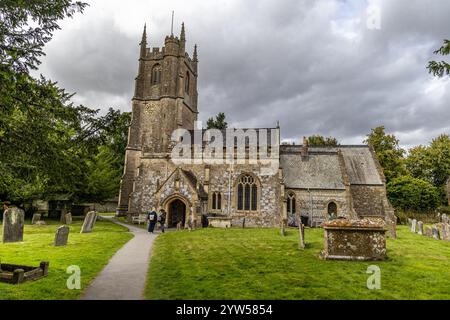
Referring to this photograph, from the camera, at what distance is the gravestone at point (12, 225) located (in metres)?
13.8

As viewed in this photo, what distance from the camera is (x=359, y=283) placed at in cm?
788

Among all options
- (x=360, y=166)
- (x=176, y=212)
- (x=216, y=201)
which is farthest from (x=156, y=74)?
(x=360, y=166)

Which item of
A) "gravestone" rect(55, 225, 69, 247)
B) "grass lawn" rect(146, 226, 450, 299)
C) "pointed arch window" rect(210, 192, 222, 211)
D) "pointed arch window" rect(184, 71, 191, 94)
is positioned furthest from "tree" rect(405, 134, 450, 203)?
"gravestone" rect(55, 225, 69, 247)

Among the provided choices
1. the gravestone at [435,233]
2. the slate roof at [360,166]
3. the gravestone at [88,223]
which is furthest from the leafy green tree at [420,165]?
the gravestone at [88,223]

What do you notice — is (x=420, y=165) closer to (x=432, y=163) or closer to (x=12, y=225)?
(x=432, y=163)

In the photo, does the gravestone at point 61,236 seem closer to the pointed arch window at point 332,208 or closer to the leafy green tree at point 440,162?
the pointed arch window at point 332,208

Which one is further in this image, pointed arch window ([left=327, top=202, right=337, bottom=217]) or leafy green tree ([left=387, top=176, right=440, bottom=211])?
leafy green tree ([left=387, top=176, right=440, bottom=211])

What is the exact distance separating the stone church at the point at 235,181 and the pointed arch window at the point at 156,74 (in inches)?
37.0

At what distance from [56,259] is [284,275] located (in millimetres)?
7991

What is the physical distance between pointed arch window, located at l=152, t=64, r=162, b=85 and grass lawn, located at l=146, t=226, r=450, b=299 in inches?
1049

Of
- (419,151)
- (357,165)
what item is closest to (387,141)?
(419,151)

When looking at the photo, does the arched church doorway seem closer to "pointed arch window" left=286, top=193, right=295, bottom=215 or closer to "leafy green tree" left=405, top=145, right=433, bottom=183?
"pointed arch window" left=286, top=193, right=295, bottom=215

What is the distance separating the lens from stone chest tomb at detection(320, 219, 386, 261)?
1068 cm
